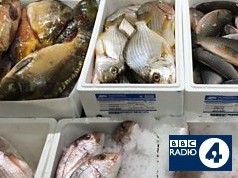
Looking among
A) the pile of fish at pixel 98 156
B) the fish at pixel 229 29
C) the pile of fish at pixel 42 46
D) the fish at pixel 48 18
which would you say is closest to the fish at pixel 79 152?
the pile of fish at pixel 98 156

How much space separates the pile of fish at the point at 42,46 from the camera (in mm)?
1311

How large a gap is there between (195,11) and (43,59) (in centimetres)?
54

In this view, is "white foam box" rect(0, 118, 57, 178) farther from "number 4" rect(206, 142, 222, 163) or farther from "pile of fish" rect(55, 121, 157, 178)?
"number 4" rect(206, 142, 222, 163)

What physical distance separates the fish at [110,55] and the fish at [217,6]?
326 mm

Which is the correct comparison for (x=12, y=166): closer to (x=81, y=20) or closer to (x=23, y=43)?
(x=23, y=43)

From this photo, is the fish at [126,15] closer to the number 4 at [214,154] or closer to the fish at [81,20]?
the fish at [81,20]

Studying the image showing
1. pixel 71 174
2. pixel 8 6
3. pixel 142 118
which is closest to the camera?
pixel 71 174

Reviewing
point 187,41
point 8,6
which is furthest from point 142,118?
point 8,6

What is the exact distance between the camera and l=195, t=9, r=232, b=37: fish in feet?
4.65

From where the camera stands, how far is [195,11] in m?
1.49

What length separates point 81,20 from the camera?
1491 mm

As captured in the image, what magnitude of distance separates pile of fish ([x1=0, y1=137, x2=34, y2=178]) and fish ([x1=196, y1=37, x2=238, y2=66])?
2.11 ft

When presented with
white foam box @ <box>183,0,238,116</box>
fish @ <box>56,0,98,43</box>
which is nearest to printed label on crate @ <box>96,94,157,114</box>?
white foam box @ <box>183,0,238,116</box>

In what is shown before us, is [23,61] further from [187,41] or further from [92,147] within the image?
[187,41]
